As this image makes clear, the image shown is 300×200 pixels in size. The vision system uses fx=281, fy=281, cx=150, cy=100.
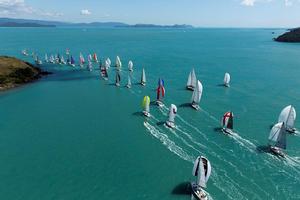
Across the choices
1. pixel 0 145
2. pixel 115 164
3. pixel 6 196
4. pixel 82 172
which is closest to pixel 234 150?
pixel 115 164

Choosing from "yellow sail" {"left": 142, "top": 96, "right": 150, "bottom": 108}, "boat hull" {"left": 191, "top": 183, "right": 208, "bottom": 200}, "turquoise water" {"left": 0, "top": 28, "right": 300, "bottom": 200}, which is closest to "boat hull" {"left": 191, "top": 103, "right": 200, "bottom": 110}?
"turquoise water" {"left": 0, "top": 28, "right": 300, "bottom": 200}

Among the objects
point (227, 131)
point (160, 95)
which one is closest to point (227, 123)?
point (227, 131)

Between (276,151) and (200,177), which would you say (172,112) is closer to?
(276,151)

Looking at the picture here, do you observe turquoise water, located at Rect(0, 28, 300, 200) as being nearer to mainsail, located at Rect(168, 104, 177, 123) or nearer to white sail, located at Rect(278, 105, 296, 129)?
mainsail, located at Rect(168, 104, 177, 123)

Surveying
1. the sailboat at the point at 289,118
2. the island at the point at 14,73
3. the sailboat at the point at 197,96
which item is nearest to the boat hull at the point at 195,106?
the sailboat at the point at 197,96

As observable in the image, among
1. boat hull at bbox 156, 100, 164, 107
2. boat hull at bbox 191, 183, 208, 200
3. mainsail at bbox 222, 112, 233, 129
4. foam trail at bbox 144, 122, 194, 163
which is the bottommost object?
boat hull at bbox 191, 183, 208, 200

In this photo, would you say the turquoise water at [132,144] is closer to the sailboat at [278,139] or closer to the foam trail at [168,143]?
the foam trail at [168,143]
